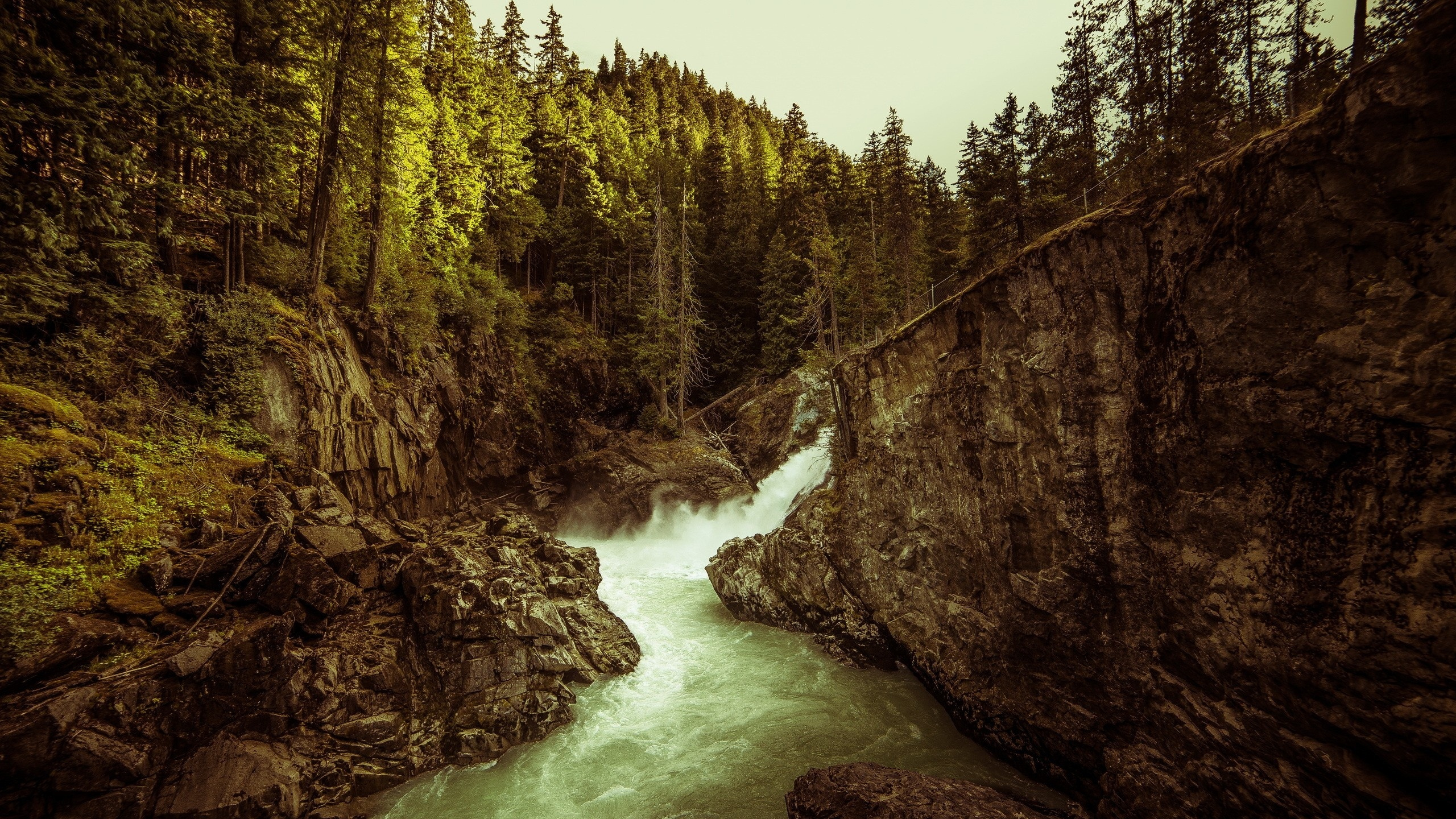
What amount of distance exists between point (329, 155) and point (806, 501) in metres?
16.9

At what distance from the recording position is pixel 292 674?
25.7 feet

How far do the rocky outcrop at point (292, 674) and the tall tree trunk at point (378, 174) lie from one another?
902 cm

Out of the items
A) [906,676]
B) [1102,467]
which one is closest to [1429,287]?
[1102,467]

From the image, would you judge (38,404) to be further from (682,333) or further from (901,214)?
(901,214)

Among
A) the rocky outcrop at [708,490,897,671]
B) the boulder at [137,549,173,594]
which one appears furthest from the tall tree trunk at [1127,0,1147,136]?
the boulder at [137,549,173,594]

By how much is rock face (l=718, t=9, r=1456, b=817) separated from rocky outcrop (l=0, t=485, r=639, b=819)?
859 centimetres

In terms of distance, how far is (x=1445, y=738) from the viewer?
14.1 feet

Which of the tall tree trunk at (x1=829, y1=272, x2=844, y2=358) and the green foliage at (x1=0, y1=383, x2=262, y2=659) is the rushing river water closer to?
the green foliage at (x1=0, y1=383, x2=262, y2=659)

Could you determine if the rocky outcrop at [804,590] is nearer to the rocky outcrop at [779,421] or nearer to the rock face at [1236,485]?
the rock face at [1236,485]

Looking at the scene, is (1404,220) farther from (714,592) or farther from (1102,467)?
(714,592)

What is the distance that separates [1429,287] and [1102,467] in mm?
3669

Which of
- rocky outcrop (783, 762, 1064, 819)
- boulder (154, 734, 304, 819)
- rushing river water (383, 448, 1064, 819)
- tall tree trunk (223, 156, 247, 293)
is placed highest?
tall tree trunk (223, 156, 247, 293)

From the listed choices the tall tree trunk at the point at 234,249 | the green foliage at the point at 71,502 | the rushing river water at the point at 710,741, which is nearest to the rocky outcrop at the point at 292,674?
the green foliage at the point at 71,502

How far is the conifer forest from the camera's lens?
497 centimetres
